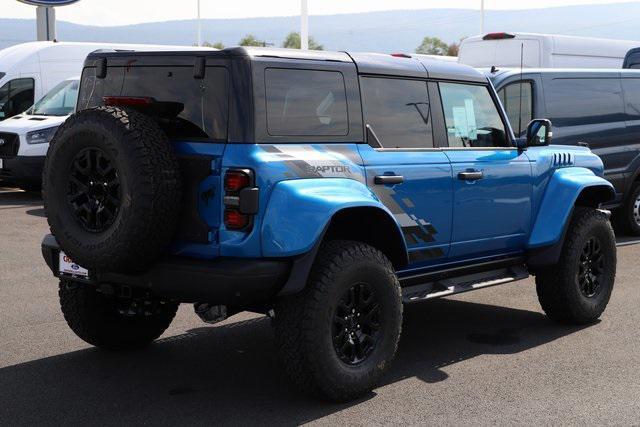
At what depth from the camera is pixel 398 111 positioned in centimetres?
602

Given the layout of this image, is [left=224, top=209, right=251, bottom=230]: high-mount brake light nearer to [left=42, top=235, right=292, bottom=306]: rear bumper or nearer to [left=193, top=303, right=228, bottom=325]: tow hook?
[left=42, top=235, right=292, bottom=306]: rear bumper

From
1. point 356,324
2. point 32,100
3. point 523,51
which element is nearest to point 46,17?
point 32,100

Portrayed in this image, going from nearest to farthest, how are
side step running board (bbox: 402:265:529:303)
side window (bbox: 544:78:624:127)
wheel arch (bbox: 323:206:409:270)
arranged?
1. wheel arch (bbox: 323:206:409:270)
2. side step running board (bbox: 402:265:529:303)
3. side window (bbox: 544:78:624:127)

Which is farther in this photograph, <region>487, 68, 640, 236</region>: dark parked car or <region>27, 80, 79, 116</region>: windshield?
<region>27, 80, 79, 116</region>: windshield

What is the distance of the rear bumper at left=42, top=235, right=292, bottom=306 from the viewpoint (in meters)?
4.91

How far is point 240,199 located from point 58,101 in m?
12.1

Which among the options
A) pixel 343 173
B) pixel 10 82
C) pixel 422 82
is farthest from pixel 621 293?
pixel 10 82

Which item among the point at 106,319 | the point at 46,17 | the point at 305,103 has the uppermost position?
the point at 46,17

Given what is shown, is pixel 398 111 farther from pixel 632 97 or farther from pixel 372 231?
pixel 632 97

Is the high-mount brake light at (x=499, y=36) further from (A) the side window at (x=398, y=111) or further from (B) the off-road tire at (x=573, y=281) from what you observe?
(A) the side window at (x=398, y=111)

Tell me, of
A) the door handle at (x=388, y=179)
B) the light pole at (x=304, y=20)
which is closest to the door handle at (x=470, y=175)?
the door handle at (x=388, y=179)

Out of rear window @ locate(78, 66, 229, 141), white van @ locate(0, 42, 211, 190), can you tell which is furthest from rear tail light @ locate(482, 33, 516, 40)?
rear window @ locate(78, 66, 229, 141)

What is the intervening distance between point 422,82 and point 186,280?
7.13 ft

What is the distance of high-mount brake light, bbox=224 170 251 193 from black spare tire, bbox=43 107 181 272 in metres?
0.25
